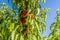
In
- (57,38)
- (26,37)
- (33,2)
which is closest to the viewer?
(26,37)

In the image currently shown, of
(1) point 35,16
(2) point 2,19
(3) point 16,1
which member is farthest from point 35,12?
(2) point 2,19

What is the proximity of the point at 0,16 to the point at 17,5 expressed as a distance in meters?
1.17

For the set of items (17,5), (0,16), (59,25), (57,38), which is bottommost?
(57,38)

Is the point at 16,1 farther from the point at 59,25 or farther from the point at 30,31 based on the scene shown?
the point at 59,25

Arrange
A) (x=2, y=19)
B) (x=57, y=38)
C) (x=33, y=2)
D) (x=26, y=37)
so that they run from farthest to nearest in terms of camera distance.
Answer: (x=57, y=38) → (x=2, y=19) → (x=33, y=2) → (x=26, y=37)

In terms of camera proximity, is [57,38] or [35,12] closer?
[35,12]

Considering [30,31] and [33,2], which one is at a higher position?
[33,2]

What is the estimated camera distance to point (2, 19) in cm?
481

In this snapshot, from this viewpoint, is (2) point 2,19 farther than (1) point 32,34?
Yes

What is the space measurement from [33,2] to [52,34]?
1774 millimetres

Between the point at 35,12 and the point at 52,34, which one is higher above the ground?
the point at 35,12

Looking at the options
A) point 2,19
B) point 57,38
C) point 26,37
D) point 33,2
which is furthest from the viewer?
point 57,38

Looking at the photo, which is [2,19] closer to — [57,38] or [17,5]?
[17,5]

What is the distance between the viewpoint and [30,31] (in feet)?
11.5
